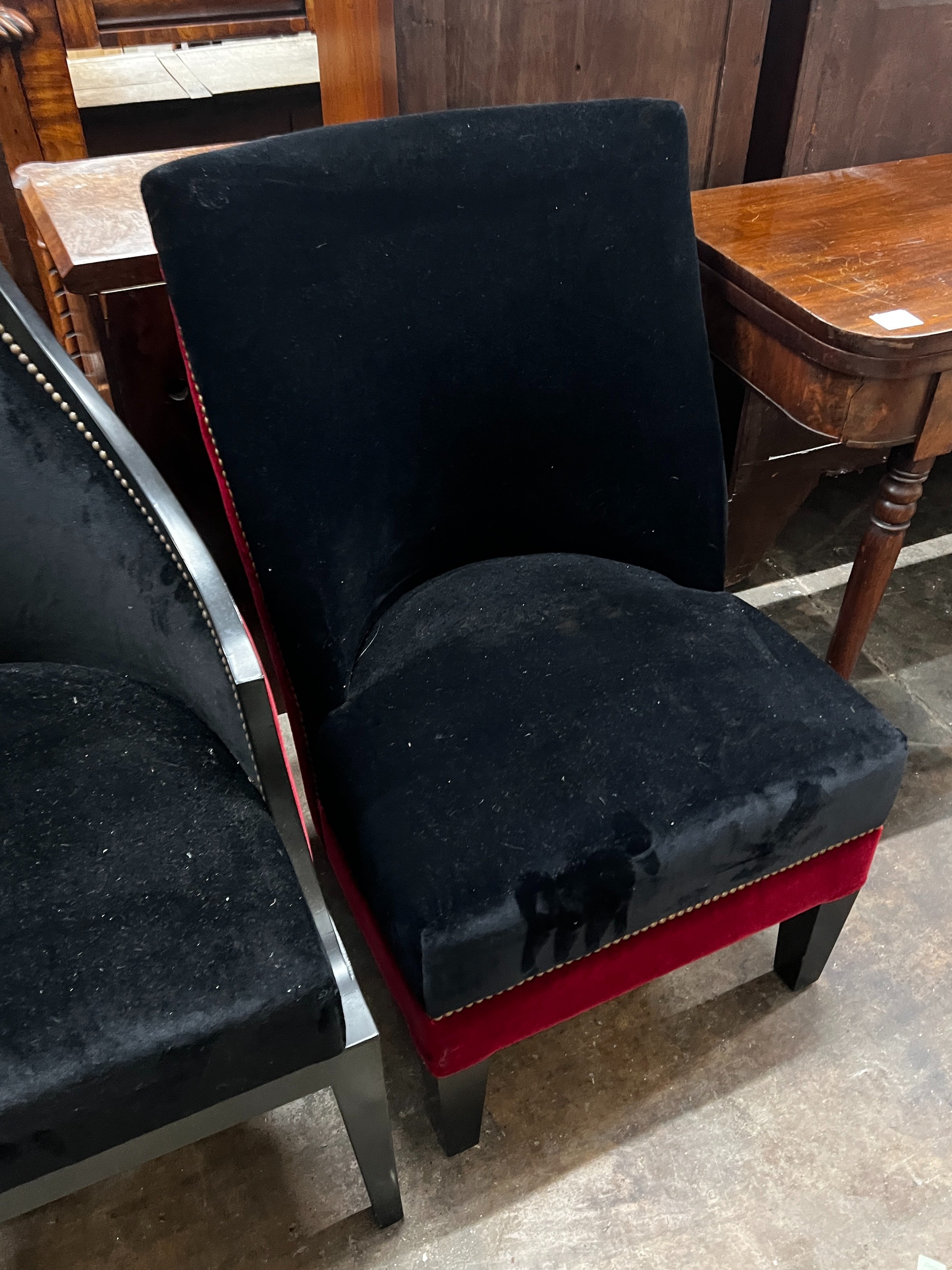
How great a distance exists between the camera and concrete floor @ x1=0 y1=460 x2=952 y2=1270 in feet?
3.14

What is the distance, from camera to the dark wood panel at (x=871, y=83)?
4.33 ft

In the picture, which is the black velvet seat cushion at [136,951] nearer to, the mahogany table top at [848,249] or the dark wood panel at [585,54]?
the mahogany table top at [848,249]

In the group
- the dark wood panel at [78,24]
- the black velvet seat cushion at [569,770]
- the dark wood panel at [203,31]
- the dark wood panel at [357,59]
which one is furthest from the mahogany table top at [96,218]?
the dark wood panel at [203,31]

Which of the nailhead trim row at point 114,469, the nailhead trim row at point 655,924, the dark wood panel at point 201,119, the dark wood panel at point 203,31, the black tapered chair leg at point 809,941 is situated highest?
the dark wood panel at point 203,31

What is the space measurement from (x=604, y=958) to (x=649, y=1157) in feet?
0.99

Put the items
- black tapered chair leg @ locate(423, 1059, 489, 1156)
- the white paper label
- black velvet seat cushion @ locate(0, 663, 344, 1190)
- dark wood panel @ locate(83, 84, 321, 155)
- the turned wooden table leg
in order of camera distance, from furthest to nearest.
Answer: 1. dark wood panel @ locate(83, 84, 321, 155)
2. the turned wooden table leg
3. the white paper label
4. black tapered chair leg @ locate(423, 1059, 489, 1156)
5. black velvet seat cushion @ locate(0, 663, 344, 1190)

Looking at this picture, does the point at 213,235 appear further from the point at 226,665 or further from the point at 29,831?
the point at 29,831

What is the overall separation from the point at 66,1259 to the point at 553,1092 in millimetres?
521

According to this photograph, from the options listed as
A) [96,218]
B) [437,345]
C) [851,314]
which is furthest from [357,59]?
[851,314]

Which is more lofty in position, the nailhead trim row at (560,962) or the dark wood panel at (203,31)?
the dark wood panel at (203,31)

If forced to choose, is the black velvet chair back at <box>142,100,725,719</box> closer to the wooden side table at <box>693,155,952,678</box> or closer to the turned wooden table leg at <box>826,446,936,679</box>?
the wooden side table at <box>693,155,952,678</box>

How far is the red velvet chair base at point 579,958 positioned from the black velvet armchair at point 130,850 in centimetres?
7

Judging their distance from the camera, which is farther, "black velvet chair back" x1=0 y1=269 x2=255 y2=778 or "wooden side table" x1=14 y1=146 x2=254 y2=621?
"wooden side table" x1=14 y1=146 x2=254 y2=621

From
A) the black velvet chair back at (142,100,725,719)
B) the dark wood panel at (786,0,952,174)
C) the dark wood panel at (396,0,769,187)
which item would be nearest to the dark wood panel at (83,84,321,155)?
the dark wood panel at (396,0,769,187)
